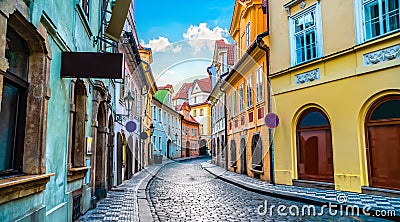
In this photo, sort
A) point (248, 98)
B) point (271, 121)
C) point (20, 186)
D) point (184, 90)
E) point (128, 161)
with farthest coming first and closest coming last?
point (184, 90) → point (248, 98) → point (128, 161) → point (271, 121) → point (20, 186)

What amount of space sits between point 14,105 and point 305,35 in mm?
10796

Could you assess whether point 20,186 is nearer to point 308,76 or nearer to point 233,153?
point 308,76

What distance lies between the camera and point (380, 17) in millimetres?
9664

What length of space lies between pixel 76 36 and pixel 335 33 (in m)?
8.45

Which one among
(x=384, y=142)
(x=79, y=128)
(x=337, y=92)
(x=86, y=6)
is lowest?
(x=384, y=142)

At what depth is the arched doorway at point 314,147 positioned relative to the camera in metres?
11.3

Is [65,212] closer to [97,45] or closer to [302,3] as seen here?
[97,45]

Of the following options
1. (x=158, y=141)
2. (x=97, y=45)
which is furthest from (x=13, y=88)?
(x=158, y=141)

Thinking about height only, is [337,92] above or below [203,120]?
below

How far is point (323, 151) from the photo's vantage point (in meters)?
11.5

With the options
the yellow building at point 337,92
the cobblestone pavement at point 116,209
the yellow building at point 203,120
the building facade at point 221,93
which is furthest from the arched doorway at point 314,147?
the yellow building at point 203,120

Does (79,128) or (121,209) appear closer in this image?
(79,128)

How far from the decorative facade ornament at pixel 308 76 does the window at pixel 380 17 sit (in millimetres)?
2114

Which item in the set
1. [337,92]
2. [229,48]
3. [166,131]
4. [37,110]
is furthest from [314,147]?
[166,131]
